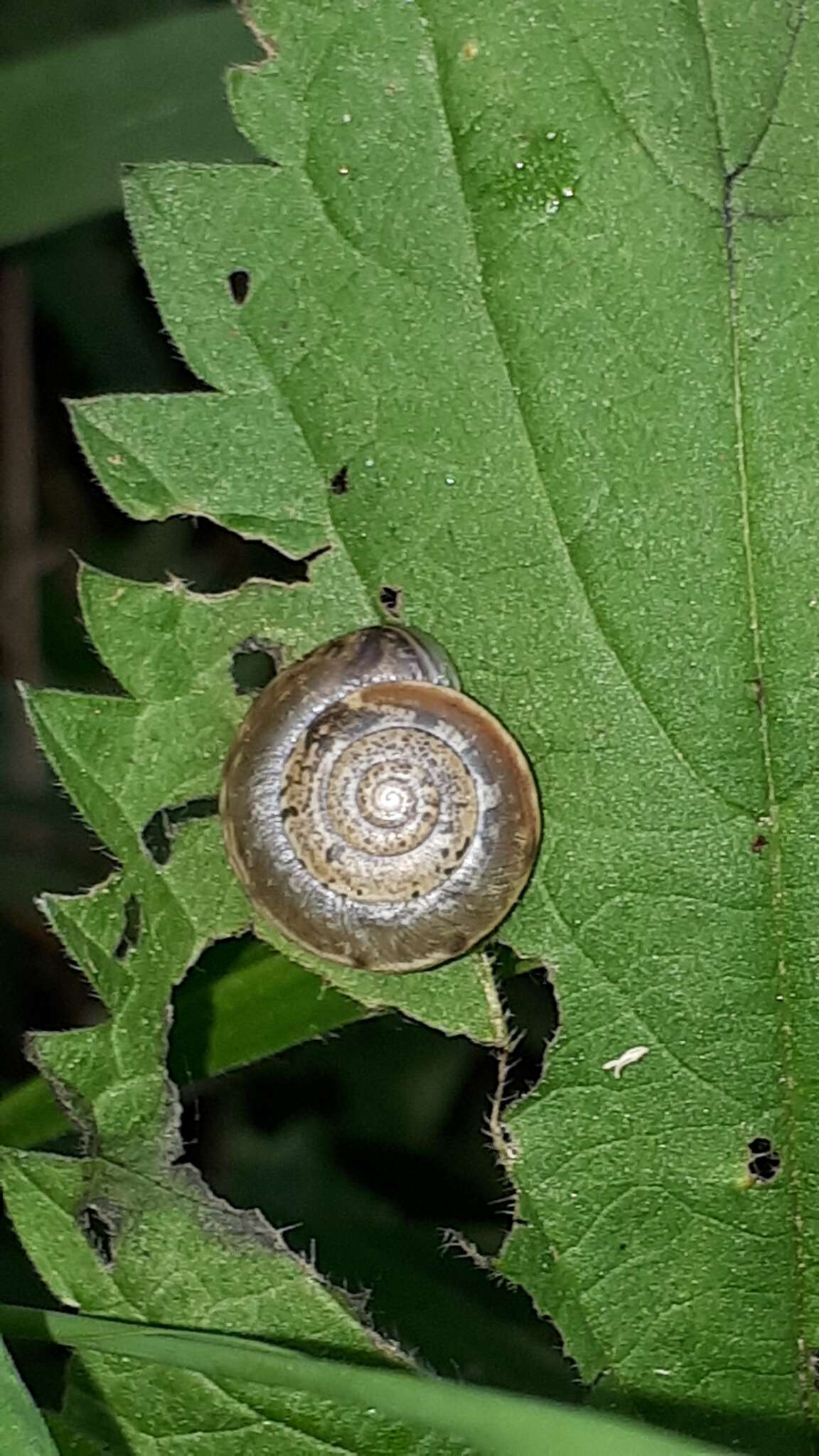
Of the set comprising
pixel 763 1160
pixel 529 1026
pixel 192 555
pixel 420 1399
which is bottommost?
pixel 420 1399

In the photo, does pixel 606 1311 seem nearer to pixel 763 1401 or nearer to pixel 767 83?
pixel 763 1401

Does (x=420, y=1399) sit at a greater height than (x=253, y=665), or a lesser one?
lesser

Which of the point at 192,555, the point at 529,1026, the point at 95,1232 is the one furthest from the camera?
the point at 192,555

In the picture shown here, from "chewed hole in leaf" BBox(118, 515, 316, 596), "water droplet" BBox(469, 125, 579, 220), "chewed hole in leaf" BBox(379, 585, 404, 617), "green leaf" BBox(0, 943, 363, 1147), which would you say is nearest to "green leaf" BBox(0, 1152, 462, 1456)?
"green leaf" BBox(0, 943, 363, 1147)

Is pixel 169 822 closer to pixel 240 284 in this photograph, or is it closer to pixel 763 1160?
pixel 240 284

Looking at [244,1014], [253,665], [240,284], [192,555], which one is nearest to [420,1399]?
[244,1014]

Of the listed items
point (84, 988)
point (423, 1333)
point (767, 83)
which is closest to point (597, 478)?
point (767, 83)

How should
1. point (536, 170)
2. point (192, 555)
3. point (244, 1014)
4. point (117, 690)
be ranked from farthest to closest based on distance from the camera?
point (192, 555)
point (117, 690)
point (244, 1014)
point (536, 170)
